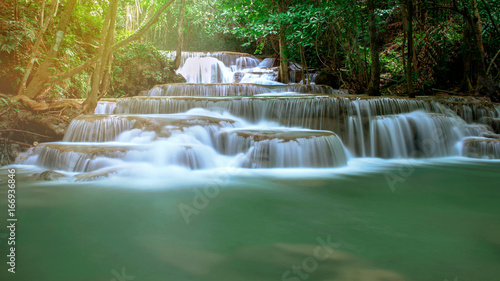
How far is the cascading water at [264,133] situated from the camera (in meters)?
5.49

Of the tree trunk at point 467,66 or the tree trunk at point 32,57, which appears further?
the tree trunk at point 467,66

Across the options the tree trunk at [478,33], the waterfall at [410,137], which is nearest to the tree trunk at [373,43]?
the waterfall at [410,137]

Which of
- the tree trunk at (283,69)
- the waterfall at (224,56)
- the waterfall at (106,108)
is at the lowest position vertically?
the waterfall at (106,108)

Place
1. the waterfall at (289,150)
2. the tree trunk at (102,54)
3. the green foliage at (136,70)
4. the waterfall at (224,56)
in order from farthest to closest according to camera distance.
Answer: the waterfall at (224,56) < the green foliage at (136,70) < the tree trunk at (102,54) < the waterfall at (289,150)

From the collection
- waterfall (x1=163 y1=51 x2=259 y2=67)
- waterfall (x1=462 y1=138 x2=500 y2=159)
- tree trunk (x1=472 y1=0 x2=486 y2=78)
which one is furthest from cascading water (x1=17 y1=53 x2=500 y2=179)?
waterfall (x1=163 y1=51 x2=259 y2=67)

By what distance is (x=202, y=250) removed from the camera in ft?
8.19

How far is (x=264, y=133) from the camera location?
6254mm

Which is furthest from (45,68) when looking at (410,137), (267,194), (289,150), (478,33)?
(478,33)

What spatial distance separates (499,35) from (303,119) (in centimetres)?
828

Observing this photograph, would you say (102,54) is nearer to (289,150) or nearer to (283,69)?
(289,150)

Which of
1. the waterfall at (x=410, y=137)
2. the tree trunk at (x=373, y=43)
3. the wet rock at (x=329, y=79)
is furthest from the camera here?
the wet rock at (x=329, y=79)

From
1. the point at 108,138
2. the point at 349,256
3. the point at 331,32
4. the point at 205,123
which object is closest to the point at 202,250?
the point at 349,256

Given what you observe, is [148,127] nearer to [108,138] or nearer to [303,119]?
[108,138]

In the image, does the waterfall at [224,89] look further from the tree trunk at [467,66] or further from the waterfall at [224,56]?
the waterfall at [224,56]
